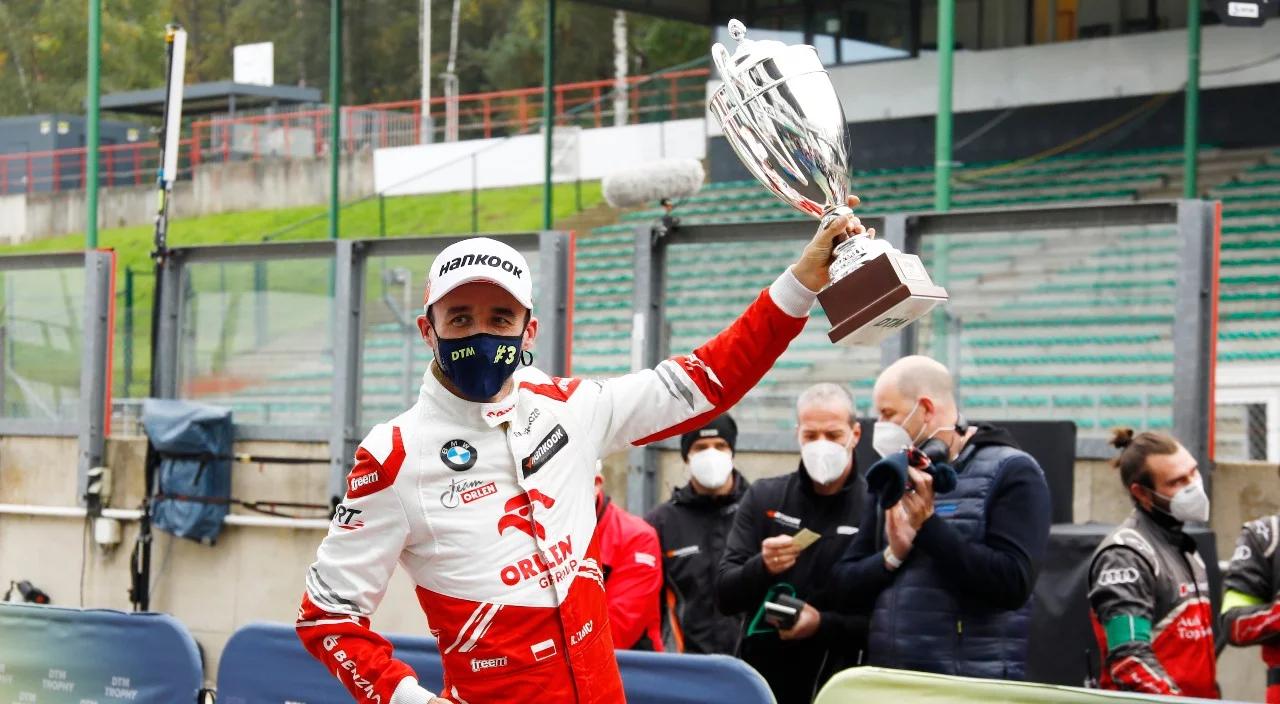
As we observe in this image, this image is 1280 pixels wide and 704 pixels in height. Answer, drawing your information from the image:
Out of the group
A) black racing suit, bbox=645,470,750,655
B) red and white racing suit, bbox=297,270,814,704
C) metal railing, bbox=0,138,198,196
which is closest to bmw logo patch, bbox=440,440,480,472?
red and white racing suit, bbox=297,270,814,704

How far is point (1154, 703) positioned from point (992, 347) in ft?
13.7

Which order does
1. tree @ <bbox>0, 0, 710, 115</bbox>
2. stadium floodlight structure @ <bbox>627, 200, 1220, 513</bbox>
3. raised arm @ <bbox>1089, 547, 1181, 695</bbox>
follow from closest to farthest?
raised arm @ <bbox>1089, 547, 1181, 695</bbox>
stadium floodlight structure @ <bbox>627, 200, 1220, 513</bbox>
tree @ <bbox>0, 0, 710, 115</bbox>

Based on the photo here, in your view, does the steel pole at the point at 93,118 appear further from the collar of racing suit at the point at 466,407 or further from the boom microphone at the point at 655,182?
the collar of racing suit at the point at 466,407

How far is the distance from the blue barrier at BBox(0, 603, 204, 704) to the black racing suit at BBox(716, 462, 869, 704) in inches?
76.4

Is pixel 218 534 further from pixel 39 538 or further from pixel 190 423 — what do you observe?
pixel 39 538

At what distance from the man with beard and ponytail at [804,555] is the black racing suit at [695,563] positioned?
685mm

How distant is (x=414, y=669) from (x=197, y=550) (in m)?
5.64

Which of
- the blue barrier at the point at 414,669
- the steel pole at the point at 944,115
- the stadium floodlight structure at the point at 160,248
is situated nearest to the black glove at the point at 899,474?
the blue barrier at the point at 414,669

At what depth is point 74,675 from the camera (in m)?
6.25

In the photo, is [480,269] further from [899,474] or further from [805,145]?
[899,474]

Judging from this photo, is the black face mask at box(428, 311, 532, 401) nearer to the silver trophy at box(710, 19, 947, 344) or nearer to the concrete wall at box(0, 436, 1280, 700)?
the silver trophy at box(710, 19, 947, 344)

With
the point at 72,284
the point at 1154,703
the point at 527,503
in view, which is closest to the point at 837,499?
the point at 1154,703

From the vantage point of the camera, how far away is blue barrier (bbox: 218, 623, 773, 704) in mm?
5012

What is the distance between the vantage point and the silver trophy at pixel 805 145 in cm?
349
